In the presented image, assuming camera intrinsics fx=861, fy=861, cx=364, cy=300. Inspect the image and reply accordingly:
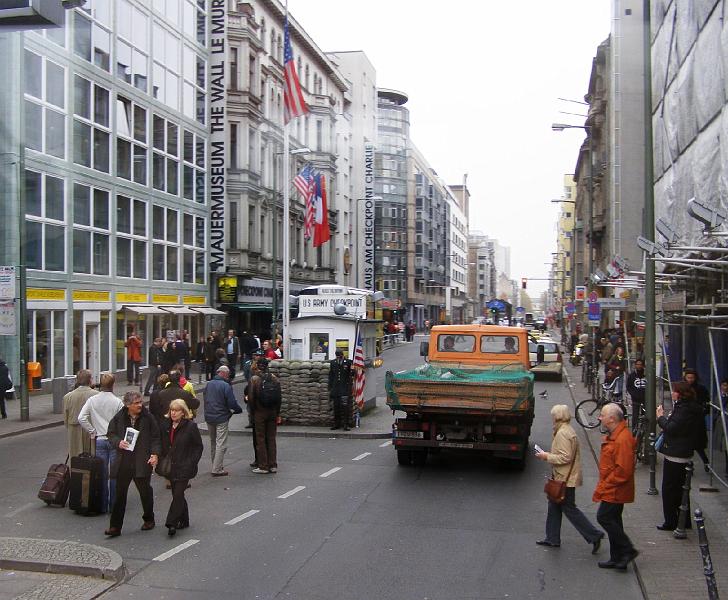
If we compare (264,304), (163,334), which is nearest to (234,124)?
(264,304)

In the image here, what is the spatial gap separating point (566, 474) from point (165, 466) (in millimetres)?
4315

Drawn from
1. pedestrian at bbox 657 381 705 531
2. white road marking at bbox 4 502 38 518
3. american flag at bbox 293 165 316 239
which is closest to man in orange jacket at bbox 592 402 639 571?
pedestrian at bbox 657 381 705 531

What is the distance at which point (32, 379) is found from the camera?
2577cm

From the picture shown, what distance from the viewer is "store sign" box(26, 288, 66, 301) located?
26.1 metres

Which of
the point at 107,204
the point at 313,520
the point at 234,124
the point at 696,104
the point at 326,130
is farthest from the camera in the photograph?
the point at 326,130

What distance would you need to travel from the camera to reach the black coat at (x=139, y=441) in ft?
30.7

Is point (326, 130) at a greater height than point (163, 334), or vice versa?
point (326, 130)

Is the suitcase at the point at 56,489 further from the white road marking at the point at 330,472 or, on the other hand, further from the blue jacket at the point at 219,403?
the white road marking at the point at 330,472

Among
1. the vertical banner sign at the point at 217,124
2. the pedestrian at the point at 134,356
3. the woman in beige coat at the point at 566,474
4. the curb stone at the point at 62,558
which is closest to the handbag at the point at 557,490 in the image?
the woman in beige coat at the point at 566,474

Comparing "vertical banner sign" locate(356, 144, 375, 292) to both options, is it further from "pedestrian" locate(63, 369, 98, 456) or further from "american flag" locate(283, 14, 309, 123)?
"pedestrian" locate(63, 369, 98, 456)

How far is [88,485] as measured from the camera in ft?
34.3

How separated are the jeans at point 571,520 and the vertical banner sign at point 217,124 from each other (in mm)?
33780

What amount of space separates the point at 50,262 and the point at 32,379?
3.92 meters

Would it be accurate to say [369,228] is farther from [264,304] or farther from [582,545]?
Result: [582,545]
